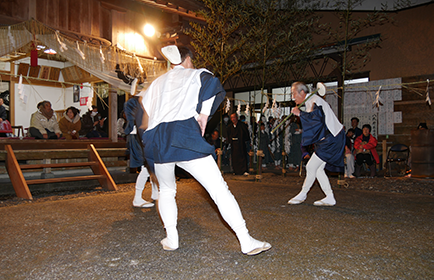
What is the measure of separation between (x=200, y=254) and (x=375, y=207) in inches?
101

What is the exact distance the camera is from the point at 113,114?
792cm

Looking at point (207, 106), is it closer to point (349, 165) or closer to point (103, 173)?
point (103, 173)

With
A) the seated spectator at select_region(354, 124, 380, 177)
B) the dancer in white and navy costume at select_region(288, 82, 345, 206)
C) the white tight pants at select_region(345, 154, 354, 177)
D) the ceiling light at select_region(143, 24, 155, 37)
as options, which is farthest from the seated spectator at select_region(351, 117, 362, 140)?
the ceiling light at select_region(143, 24, 155, 37)

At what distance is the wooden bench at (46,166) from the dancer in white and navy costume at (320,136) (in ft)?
11.6

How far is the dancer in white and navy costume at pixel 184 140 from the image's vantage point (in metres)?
2.13

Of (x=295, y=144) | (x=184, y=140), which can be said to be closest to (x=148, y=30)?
(x=295, y=144)

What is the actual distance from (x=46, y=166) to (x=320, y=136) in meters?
4.69

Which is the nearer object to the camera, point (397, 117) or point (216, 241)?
point (216, 241)

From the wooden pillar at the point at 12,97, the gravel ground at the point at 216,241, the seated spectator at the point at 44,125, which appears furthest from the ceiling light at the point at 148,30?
the gravel ground at the point at 216,241

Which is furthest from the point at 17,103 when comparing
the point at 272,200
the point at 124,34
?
the point at 272,200

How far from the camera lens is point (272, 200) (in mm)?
4273

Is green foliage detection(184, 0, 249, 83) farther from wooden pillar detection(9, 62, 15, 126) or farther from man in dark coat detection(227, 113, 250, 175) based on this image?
wooden pillar detection(9, 62, 15, 126)

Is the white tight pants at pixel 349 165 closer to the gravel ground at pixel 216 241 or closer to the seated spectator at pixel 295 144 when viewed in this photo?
the seated spectator at pixel 295 144

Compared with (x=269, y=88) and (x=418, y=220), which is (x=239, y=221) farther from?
(x=269, y=88)
